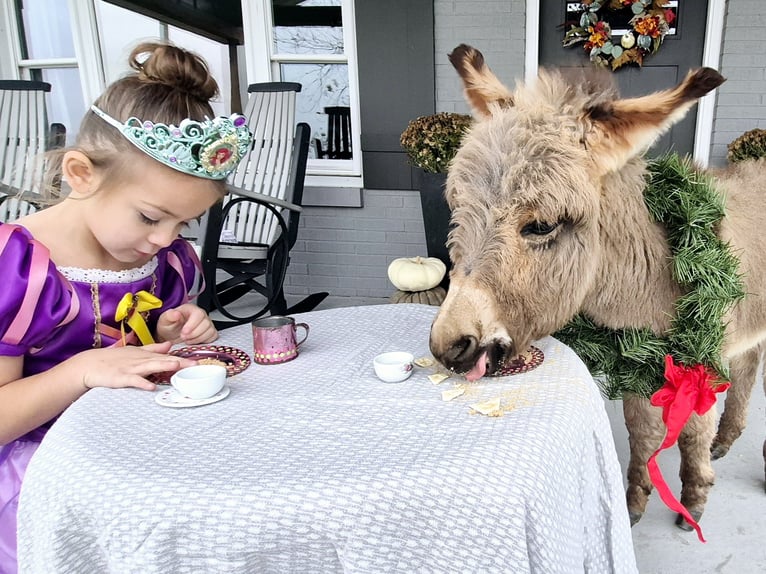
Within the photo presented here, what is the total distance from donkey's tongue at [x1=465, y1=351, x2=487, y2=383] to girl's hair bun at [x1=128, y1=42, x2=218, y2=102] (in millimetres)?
1018

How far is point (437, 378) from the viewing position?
45.5 inches

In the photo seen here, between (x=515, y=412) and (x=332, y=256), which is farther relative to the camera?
(x=332, y=256)

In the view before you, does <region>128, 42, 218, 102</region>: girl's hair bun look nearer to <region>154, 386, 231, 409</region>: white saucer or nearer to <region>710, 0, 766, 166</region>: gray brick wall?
<region>154, 386, 231, 409</region>: white saucer

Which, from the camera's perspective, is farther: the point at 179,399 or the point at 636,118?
the point at 636,118

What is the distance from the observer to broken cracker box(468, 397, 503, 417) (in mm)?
972

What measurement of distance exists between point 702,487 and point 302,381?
1698 millimetres

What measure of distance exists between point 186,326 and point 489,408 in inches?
35.4

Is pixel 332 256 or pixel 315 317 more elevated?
pixel 315 317

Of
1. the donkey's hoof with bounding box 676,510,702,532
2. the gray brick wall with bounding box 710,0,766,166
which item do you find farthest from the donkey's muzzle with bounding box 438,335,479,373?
the gray brick wall with bounding box 710,0,766,166

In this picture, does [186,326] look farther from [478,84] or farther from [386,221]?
[386,221]

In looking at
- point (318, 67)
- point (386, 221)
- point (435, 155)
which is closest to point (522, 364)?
point (435, 155)

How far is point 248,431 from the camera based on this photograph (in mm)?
952

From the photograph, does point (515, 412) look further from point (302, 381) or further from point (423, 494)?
point (302, 381)

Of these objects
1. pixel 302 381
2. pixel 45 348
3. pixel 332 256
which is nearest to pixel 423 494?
pixel 302 381
